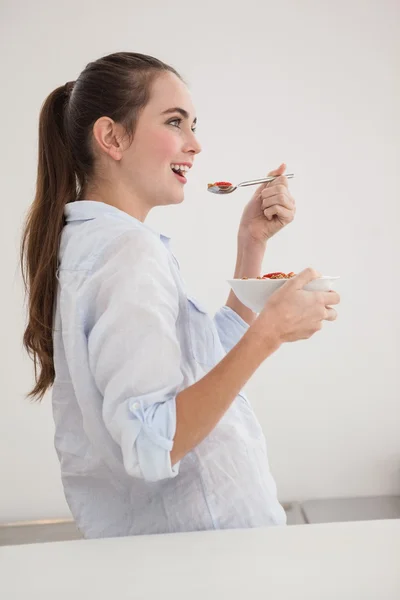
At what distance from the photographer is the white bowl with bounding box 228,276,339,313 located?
3.38ft

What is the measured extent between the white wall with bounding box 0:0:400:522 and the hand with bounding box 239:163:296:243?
180 cm

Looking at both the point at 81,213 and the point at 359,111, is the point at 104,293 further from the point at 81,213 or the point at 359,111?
the point at 359,111

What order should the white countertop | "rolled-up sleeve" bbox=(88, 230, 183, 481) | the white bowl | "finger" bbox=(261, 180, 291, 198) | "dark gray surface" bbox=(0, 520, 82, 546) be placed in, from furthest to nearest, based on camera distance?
"dark gray surface" bbox=(0, 520, 82, 546)
"finger" bbox=(261, 180, 291, 198)
the white bowl
"rolled-up sleeve" bbox=(88, 230, 183, 481)
the white countertop

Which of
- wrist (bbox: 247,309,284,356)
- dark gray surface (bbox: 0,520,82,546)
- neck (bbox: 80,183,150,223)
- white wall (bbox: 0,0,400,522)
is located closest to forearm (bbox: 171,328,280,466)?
wrist (bbox: 247,309,284,356)

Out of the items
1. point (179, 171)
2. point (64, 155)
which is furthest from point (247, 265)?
point (64, 155)

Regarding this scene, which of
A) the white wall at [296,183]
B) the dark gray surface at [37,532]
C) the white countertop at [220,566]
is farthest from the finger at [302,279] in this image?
the dark gray surface at [37,532]

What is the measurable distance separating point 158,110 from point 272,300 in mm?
443

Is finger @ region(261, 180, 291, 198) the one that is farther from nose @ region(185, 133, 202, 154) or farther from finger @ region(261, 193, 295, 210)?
nose @ region(185, 133, 202, 154)

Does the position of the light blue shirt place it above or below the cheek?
below

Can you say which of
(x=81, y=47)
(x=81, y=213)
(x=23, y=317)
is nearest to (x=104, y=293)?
(x=81, y=213)

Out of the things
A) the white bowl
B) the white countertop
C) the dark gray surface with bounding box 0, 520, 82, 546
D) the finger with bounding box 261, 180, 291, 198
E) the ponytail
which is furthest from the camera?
the dark gray surface with bounding box 0, 520, 82, 546

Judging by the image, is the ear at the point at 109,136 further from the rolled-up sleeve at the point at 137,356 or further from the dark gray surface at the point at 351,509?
the dark gray surface at the point at 351,509

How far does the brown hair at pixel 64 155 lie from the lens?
1185mm

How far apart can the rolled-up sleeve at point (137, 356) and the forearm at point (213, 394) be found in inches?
0.7
